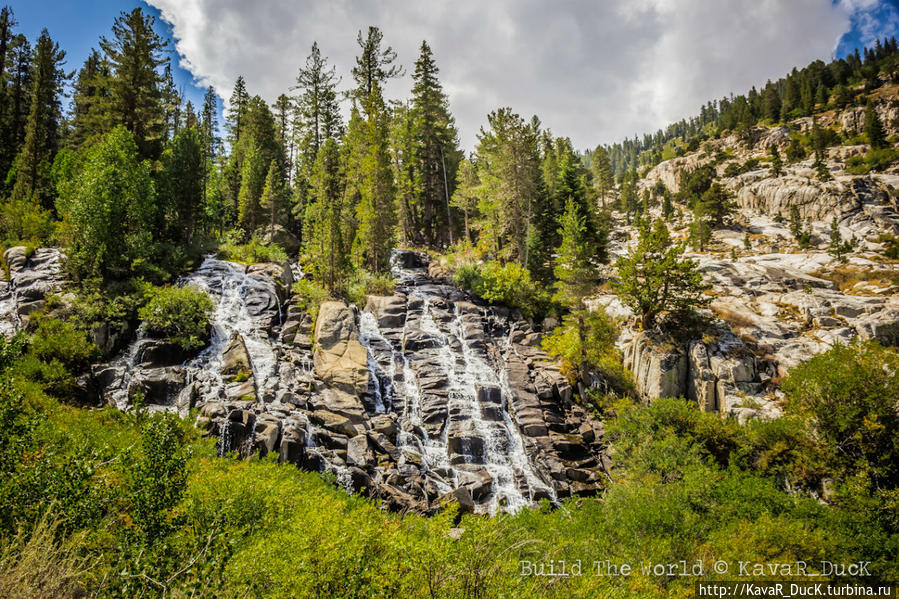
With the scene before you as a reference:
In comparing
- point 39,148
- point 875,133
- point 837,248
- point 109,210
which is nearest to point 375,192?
point 109,210

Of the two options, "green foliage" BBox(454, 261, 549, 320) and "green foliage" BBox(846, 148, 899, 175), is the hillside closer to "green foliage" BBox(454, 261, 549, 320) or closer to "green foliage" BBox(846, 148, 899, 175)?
"green foliage" BBox(454, 261, 549, 320)

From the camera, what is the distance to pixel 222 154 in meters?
54.9

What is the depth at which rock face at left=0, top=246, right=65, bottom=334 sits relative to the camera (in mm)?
18328

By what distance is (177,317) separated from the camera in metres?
20.4

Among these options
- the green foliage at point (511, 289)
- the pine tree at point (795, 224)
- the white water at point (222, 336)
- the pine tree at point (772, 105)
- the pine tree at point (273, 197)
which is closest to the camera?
the white water at point (222, 336)

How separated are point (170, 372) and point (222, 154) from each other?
48.4 meters

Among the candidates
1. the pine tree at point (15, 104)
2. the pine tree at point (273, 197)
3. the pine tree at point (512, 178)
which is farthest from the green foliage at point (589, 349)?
the pine tree at point (15, 104)

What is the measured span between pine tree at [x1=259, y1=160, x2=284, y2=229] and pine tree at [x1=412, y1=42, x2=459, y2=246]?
14.8 metres

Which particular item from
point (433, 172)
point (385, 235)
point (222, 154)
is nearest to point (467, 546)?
point (385, 235)

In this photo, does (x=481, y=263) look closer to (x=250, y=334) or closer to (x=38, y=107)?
(x=250, y=334)

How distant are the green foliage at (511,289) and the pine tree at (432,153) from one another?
48.9ft

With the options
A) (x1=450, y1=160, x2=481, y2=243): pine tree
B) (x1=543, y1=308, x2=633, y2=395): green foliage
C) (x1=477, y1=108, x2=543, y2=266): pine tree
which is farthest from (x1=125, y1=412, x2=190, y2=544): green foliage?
(x1=450, y1=160, x2=481, y2=243): pine tree

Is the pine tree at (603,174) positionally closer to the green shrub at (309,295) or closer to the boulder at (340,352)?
the green shrub at (309,295)

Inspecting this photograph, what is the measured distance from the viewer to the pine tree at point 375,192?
1254 inches
